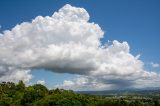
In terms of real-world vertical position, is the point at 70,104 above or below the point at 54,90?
below

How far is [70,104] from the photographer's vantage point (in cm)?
14212

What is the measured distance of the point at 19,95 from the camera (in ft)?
569

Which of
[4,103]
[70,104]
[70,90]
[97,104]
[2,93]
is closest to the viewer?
[70,104]

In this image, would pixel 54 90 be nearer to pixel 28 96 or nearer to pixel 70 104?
pixel 28 96

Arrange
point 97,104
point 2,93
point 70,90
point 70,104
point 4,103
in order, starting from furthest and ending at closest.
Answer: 1. point 70,90
2. point 2,93
3. point 97,104
4. point 4,103
5. point 70,104

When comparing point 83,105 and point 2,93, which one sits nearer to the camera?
point 83,105

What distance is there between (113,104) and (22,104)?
4315 centimetres

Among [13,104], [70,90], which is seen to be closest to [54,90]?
[70,90]

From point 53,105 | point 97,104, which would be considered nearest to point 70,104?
point 53,105

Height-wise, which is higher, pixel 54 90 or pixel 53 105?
pixel 54 90

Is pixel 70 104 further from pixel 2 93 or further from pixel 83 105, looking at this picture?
pixel 2 93

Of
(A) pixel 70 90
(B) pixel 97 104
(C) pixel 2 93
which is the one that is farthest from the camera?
(A) pixel 70 90

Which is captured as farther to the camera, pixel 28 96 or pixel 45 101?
pixel 28 96

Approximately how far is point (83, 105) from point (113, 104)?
26.5 metres
